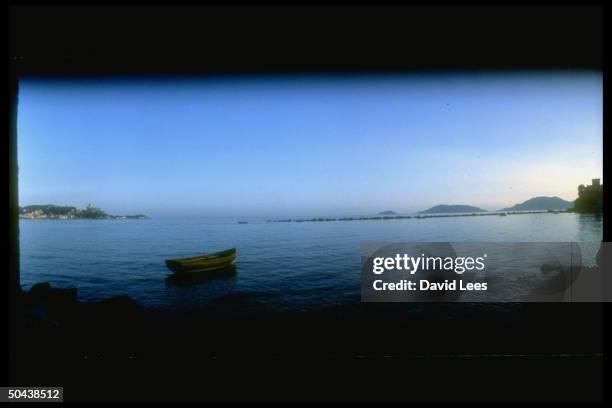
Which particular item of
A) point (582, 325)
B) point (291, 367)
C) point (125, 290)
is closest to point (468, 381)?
point (291, 367)

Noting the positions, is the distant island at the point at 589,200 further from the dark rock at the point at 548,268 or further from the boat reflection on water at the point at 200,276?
the boat reflection on water at the point at 200,276

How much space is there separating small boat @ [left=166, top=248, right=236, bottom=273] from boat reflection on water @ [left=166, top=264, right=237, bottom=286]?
452mm

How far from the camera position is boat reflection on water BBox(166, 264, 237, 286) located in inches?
658

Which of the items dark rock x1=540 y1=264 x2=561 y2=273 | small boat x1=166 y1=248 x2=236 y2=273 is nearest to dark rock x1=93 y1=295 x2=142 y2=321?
small boat x1=166 y1=248 x2=236 y2=273

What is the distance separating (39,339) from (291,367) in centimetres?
442

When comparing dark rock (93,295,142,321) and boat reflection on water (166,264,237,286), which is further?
boat reflection on water (166,264,237,286)

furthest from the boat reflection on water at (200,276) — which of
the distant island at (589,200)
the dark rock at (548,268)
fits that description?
the distant island at (589,200)

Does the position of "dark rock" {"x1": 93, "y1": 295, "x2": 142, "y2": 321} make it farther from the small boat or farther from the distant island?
the distant island

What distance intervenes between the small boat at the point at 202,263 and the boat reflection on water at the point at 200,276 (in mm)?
452

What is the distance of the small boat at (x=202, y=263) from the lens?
15.8 metres

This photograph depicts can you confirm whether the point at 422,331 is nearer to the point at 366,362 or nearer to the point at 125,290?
the point at 366,362

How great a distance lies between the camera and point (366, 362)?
2930 mm

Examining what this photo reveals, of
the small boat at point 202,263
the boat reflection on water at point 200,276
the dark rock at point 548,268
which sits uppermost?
the small boat at point 202,263

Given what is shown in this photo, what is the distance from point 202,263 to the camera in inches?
688
